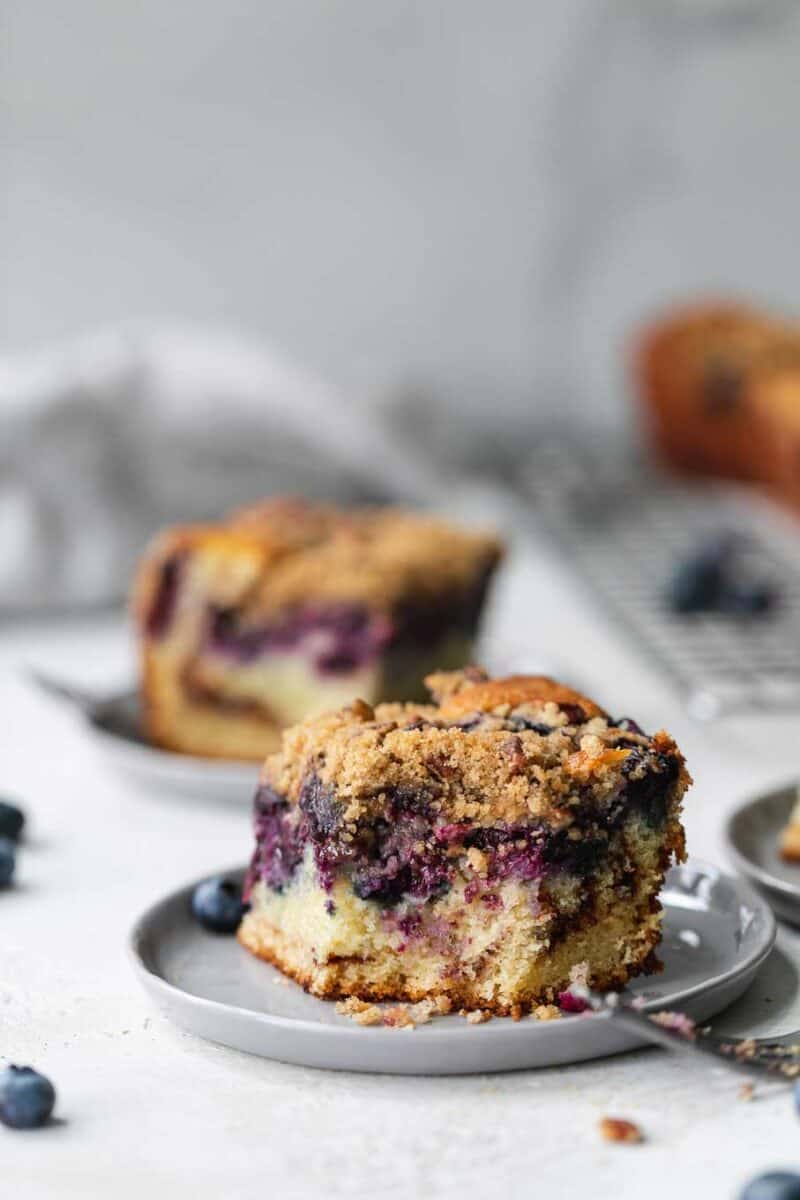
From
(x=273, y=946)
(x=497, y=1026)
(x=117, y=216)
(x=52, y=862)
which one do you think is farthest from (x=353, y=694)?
(x=117, y=216)

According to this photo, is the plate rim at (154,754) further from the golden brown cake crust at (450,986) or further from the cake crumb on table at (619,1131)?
the cake crumb on table at (619,1131)

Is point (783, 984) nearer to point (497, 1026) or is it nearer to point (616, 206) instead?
point (497, 1026)

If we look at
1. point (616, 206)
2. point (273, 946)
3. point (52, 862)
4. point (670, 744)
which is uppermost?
point (616, 206)

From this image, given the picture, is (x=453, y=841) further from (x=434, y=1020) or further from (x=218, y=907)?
(x=218, y=907)

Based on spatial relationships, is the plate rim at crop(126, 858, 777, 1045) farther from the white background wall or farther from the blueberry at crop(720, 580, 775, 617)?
the white background wall

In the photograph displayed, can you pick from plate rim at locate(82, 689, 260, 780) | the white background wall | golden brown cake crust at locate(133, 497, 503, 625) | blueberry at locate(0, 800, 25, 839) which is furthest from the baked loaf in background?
blueberry at locate(0, 800, 25, 839)

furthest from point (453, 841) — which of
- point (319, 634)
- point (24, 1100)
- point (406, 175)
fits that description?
point (406, 175)
